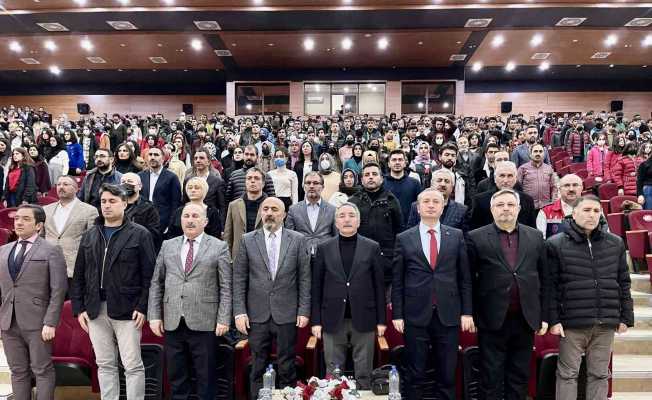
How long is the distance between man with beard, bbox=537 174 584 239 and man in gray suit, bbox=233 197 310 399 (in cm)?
189

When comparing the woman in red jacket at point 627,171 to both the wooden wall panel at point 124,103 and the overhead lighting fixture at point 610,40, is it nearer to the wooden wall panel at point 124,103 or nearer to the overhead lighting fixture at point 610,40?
the overhead lighting fixture at point 610,40

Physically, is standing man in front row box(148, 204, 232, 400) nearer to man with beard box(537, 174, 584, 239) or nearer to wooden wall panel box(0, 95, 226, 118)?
man with beard box(537, 174, 584, 239)

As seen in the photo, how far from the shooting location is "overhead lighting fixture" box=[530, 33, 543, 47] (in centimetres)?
1373

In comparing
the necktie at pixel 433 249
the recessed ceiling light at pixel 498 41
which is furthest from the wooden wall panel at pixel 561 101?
the necktie at pixel 433 249

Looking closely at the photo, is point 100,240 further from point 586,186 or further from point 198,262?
point 586,186

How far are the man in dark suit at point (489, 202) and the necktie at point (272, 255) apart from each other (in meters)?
1.57

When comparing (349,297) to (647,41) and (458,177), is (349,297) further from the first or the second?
(647,41)

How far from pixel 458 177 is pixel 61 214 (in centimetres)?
340

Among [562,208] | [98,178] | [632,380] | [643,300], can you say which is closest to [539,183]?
[562,208]

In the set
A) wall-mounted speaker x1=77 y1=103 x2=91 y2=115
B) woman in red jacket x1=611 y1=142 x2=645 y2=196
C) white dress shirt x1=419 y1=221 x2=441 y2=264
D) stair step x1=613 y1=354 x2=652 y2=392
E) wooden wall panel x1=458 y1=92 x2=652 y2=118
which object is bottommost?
stair step x1=613 y1=354 x2=652 y2=392

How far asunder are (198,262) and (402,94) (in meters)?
16.4

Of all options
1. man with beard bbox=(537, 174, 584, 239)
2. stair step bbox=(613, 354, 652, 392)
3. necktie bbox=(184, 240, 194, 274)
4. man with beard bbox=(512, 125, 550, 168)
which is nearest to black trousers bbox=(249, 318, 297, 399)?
necktie bbox=(184, 240, 194, 274)

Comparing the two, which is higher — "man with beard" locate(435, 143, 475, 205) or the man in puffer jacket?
"man with beard" locate(435, 143, 475, 205)

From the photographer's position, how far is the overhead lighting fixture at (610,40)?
548 inches
